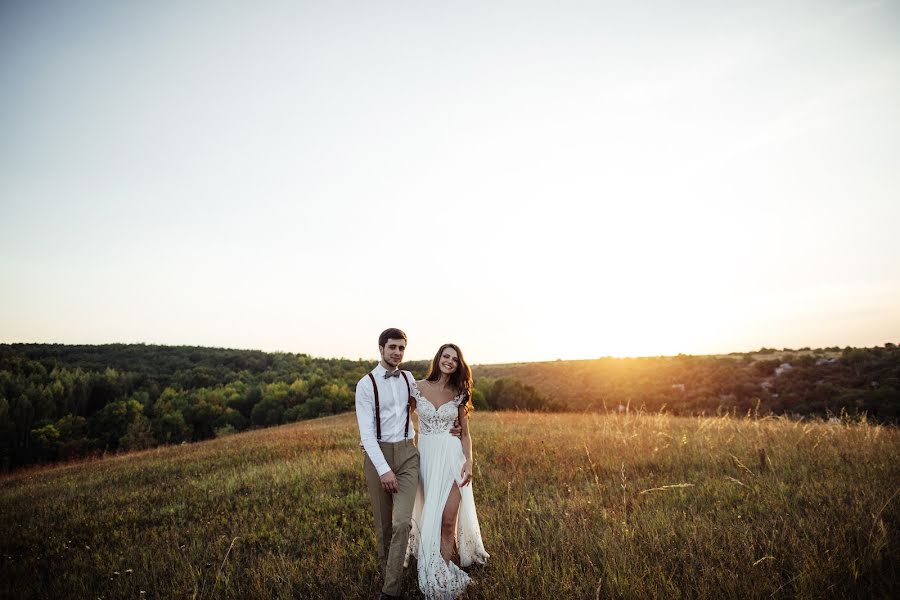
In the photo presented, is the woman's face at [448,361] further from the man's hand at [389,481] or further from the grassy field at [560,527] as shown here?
the grassy field at [560,527]

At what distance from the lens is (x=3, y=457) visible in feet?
168

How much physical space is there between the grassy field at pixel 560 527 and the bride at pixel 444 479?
0.34 m

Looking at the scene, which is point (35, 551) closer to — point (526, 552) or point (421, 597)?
point (421, 597)

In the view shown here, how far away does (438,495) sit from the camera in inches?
161

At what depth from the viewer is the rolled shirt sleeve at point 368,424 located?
12.2 feet

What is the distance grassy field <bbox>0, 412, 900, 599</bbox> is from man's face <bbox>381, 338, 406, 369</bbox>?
2406mm

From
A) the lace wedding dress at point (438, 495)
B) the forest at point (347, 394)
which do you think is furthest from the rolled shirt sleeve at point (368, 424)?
the forest at point (347, 394)

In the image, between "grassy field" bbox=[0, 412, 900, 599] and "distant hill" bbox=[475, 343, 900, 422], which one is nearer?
"grassy field" bbox=[0, 412, 900, 599]

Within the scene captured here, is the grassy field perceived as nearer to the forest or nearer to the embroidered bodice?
the embroidered bodice

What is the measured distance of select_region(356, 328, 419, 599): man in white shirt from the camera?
3.79 metres

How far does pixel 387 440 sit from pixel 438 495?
0.82 m

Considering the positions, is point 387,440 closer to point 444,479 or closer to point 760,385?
point 444,479

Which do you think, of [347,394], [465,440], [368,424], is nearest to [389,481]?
[368,424]

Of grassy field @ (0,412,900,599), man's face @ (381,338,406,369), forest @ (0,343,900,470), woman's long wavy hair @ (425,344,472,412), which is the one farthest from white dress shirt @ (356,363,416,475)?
forest @ (0,343,900,470)
